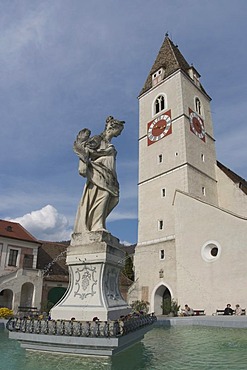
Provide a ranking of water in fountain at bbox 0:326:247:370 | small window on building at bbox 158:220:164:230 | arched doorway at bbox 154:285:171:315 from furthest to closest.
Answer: small window on building at bbox 158:220:164:230 < arched doorway at bbox 154:285:171:315 < water in fountain at bbox 0:326:247:370

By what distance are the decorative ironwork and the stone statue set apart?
221 cm

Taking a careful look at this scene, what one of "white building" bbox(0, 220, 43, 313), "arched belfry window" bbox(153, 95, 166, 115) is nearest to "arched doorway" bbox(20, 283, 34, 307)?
"white building" bbox(0, 220, 43, 313)

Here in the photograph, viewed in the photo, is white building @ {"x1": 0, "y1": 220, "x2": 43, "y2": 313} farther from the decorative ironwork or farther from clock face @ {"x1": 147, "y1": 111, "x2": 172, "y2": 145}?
the decorative ironwork

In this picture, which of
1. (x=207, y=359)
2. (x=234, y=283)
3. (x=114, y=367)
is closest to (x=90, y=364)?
(x=114, y=367)

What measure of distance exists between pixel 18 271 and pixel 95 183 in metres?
18.9

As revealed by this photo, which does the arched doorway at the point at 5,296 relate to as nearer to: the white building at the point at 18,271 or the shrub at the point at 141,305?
the white building at the point at 18,271

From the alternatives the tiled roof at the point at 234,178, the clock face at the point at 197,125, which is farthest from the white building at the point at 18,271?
the tiled roof at the point at 234,178

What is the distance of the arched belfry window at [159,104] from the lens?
103ft

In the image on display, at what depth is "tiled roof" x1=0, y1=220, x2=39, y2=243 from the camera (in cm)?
2580

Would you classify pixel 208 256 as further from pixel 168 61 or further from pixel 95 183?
pixel 168 61

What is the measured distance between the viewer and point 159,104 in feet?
104

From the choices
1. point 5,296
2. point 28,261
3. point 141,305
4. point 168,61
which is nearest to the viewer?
point 141,305

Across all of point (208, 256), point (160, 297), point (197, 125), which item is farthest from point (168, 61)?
point (160, 297)

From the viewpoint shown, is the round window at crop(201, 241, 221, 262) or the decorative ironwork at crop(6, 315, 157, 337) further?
the round window at crop(201, 241, 221, 262)
